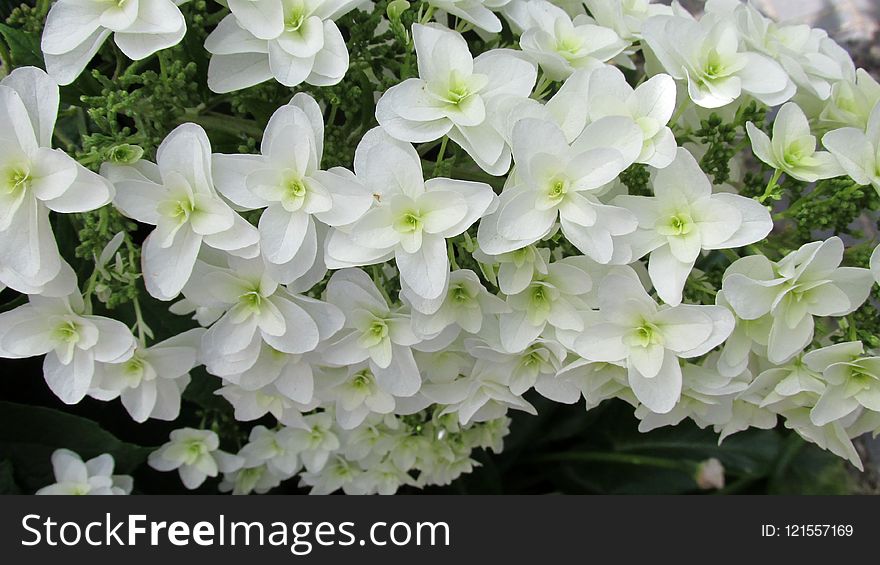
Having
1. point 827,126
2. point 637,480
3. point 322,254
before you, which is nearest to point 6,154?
point 322,254

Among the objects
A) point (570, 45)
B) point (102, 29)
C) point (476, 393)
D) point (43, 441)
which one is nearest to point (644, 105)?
point (570, 45)

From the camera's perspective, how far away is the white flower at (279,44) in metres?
0.57

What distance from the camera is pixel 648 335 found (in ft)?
2.01

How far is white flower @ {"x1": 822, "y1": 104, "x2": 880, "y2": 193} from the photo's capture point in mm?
609

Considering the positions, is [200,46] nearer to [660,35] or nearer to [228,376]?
[228,376]

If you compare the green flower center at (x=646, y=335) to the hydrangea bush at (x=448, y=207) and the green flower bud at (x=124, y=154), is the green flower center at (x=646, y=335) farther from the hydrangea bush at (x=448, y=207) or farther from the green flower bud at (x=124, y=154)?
the green flower bud at (x=124, y=154)

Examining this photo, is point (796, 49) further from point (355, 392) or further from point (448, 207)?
point (355, 392)

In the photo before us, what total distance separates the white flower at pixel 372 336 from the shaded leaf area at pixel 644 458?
1.89 ft

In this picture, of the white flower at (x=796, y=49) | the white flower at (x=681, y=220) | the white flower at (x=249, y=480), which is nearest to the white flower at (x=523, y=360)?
the white flower at (x=681, y=220)

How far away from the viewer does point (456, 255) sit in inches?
27.4

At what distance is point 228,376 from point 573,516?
0.45 m

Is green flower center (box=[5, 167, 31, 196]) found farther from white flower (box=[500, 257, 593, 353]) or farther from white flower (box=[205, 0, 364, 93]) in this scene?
white flower (box=[500, 257, 593, 353])

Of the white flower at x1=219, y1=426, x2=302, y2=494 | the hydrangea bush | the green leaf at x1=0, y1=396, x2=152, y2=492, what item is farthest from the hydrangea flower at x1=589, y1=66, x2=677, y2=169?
the green leaf at x1=0, y1=396, x2=152, y2=492

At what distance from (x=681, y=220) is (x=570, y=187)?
0.10 m
